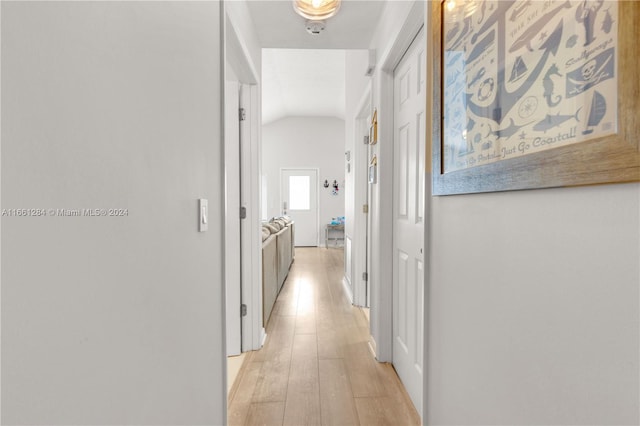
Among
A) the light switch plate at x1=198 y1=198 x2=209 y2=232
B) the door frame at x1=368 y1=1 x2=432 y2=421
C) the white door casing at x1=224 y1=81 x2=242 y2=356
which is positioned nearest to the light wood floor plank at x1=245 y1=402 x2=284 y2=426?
the white door casing at x1=224 y1=81 x2=242 y2=356

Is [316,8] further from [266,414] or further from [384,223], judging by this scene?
[266,414]

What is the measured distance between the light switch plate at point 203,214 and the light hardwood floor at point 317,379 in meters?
1.05

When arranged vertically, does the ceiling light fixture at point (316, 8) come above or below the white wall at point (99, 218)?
above

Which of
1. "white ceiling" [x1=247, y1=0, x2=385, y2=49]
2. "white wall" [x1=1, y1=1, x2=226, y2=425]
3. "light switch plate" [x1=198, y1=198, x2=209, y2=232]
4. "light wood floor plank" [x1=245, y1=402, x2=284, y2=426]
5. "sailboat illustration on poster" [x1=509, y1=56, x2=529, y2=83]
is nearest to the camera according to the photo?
"white wall" [x1=1, y1=1, x2=226, y2=425]

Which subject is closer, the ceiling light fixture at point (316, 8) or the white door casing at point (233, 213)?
the ceiling light fixture at point (316, 8)

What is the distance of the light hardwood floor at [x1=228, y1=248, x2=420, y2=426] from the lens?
1.70 metres

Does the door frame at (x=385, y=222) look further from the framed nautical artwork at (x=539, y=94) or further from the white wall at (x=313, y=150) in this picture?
the white wall at (x=313, y=150)

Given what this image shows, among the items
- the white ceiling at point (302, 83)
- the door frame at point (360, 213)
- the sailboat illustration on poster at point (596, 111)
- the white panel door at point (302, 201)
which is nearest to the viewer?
the sailboat illustration on poster at point (596, 111)

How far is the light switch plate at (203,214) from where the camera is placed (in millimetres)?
1181

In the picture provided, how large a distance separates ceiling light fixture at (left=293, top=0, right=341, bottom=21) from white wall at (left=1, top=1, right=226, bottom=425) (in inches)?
41.3

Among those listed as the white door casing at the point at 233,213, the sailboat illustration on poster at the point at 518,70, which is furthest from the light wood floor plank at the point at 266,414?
the sailboat illustration on poster at the point at 518,70

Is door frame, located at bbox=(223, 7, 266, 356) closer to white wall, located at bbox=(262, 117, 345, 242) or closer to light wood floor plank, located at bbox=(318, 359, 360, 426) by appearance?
light wood floor plank, located at bbox=(318, 359, 360, 426)

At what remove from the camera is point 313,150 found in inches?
344

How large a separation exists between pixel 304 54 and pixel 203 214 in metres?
4.88
